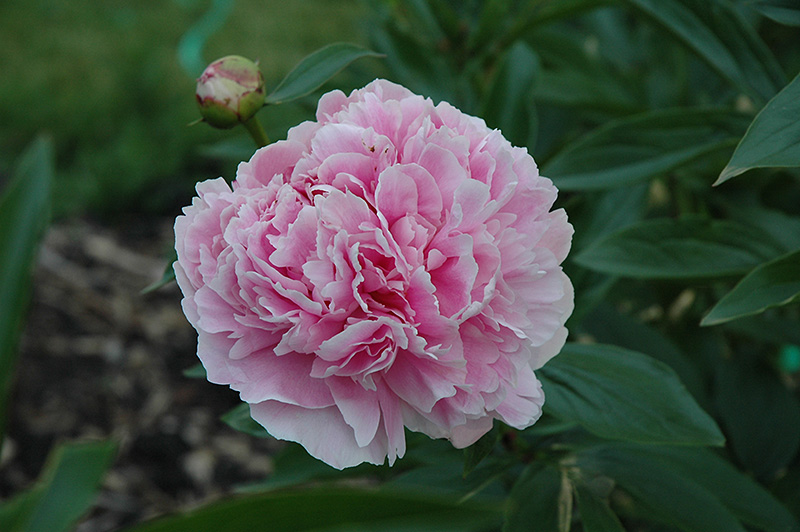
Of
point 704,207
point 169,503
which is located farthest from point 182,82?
point 704,207

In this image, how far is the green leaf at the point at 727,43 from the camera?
0.73 metres

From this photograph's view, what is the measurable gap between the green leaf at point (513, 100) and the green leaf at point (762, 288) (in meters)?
0.27

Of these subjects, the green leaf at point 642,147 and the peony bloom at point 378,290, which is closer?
the peony bloom at point 378,290

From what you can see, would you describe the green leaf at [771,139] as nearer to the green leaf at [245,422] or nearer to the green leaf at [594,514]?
the green leaf at [594,514]

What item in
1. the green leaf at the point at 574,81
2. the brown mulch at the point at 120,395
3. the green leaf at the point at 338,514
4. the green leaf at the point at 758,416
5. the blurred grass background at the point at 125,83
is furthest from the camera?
the blurred grass background at the point at 125,83

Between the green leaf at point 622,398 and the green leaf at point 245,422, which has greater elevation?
the green leaf at point 245,422

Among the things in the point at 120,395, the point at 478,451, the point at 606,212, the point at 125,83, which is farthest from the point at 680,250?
the point at 125,83

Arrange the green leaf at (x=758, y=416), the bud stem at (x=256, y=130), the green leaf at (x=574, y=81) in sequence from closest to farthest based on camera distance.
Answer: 1. the bud stem at (x=256, y=130)
2. the green leaf at (x=758, y=416)
3. the green leaf at (x=574, y=81)

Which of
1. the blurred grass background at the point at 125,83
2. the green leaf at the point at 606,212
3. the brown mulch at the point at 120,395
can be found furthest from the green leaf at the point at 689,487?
the blurred grass background at the point at 125,83

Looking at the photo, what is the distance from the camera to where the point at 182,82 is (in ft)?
8.57

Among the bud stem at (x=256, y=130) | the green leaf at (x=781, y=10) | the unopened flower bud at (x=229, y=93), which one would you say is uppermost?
the unopened flower bud at (x=229, y=93)

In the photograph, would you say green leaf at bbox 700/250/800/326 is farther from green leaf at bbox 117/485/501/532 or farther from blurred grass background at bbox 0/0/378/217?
blurred grass background at bbox 0/0/378/217

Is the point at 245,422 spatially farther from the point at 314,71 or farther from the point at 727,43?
the point at 727,43

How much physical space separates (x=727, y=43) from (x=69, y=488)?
732 millimetres
